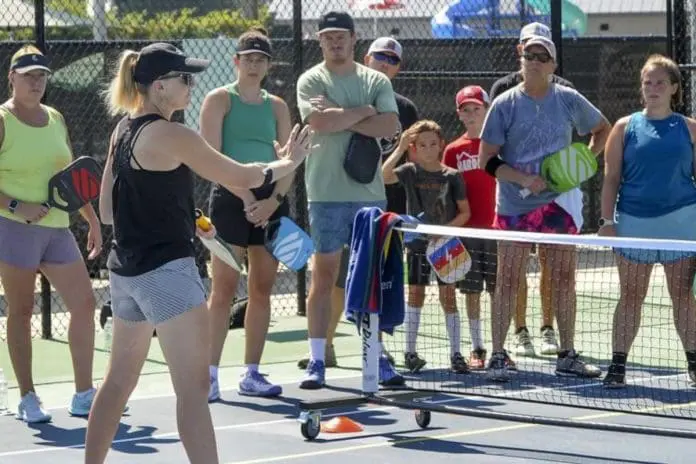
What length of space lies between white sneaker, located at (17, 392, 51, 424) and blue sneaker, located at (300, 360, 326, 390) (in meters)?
1.65

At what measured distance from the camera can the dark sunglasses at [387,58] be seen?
10.3 metres

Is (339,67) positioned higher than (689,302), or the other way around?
(339,67)

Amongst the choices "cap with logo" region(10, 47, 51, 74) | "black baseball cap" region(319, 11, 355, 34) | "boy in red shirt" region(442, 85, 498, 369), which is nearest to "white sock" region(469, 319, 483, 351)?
"boy in red shirt" region(442, 85, 498, 369)

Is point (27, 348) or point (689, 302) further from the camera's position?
point (689, 302)

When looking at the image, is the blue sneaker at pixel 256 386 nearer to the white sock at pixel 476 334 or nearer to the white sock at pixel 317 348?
the white sock at pixel 317 348

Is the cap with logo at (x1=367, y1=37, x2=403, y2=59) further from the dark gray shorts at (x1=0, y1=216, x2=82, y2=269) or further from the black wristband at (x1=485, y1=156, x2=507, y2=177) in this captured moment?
the dark gray shorts at (x1=0, y1=216, x2=82, y2=269)

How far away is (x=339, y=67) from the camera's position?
9.33 metres

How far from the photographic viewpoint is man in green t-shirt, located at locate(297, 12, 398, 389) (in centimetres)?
923

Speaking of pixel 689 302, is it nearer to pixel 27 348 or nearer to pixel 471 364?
pixel 471 364

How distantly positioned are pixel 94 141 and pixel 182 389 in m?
8.45

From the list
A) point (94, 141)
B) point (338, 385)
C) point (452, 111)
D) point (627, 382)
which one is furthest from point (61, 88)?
point (627, 382)

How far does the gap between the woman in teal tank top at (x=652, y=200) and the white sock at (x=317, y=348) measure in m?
1.73

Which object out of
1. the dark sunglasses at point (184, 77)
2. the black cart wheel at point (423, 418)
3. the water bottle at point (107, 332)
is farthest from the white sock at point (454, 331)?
the dark sunglasses at point (184, 77)

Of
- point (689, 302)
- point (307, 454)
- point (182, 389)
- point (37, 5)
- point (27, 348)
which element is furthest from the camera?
point (37, 5)
